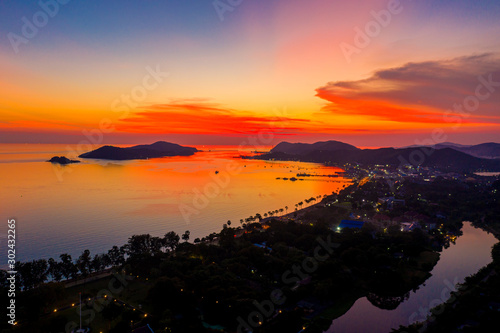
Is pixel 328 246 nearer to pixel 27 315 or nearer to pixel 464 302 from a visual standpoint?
pixel 464 302

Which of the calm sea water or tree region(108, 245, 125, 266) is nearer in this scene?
tree region(108, 245, 125, 266)

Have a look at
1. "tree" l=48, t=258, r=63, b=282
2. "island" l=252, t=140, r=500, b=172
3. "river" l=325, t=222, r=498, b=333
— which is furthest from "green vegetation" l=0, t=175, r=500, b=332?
"island" l=252, t=140, r=500, b=172

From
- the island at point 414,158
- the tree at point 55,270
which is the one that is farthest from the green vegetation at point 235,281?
the island at point 414,158

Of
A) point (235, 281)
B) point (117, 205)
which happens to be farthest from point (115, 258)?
point (117, 205)

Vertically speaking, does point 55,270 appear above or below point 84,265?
below

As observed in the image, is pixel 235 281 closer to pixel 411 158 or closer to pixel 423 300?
pixel 423 300

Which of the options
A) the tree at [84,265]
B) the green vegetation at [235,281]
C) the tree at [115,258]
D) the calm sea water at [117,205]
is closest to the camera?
the green vegetation at [235,281]

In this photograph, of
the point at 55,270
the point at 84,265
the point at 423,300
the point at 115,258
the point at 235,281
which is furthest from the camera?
the point at 115,258

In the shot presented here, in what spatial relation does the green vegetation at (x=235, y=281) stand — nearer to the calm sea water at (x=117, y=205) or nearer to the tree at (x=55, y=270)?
the tree at (x=55, y=270)

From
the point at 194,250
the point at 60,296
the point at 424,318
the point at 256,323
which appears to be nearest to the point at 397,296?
the point at 424,318

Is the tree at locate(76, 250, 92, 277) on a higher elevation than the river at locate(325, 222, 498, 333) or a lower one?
higher

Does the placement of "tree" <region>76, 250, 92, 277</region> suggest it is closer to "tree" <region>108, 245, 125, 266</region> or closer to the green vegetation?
the green vegetation
